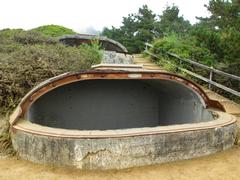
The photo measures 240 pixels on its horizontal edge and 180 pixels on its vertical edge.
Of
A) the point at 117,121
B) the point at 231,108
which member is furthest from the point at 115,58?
the point at 231,108

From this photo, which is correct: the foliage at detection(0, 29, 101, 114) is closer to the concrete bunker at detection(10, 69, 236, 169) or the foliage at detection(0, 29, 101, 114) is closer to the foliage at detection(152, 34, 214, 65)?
the concrete bunker at detection(10, 69, 236, 169)

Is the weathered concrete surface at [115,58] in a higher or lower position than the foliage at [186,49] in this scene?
lower

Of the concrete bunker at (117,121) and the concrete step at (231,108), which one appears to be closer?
the concrete bunker at (117,121)

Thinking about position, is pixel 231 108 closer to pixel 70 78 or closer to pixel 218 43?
pixel 218 43

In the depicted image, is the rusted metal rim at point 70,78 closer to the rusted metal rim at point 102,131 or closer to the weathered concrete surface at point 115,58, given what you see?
the rusted metal rim at point 102,131

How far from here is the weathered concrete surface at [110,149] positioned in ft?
15.6

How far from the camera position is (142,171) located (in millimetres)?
4863

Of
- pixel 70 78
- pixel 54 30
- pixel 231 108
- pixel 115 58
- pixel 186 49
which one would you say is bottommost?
pixel 231 108

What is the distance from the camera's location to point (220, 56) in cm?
1125

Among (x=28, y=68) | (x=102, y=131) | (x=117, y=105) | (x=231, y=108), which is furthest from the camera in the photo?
(x=231, y=108)

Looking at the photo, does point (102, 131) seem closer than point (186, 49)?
Yes

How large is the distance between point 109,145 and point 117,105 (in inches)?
126

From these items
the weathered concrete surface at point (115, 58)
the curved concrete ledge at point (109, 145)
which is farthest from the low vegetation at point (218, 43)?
the curved concrete ledge at point (109, 145)

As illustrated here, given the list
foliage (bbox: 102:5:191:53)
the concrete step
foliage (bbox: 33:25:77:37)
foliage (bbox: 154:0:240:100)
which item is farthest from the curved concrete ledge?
foliage (bbox: 102:5:191:53)
